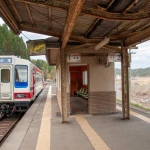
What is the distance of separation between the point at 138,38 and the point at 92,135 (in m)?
3.45

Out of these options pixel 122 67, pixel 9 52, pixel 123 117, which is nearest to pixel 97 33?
pixel 122 67

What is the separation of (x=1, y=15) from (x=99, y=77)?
5.59 m

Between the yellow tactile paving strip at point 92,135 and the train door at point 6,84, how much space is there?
11.8ft

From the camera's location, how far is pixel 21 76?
36.8 ft

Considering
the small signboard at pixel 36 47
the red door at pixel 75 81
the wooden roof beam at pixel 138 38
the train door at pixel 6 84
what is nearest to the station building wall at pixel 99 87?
the small signboard at pixel 36 47

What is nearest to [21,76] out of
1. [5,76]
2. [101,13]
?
[5,76]

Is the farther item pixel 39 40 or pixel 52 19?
pixel 39 40

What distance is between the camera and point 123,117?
8773 mm

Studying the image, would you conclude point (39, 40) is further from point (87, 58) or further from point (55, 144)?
point (55, 144)

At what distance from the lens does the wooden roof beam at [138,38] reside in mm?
7146

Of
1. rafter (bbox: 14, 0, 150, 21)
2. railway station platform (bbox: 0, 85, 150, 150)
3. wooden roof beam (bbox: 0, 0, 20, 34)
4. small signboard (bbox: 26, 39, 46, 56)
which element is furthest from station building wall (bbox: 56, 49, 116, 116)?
rafter (bbox: 14, 0, 150, 21)

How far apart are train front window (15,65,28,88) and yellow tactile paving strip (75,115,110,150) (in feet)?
11.4

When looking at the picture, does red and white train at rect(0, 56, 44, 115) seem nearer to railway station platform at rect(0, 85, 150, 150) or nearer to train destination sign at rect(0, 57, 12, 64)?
train destination sign at rect(0, 57, 12, 64)

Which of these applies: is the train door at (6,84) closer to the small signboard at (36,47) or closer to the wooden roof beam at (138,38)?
the small signboard at (36,47)
